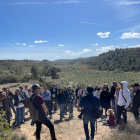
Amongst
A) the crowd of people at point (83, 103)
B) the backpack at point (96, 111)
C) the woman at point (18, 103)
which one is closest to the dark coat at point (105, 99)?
the crowd of people at point (83, 103)

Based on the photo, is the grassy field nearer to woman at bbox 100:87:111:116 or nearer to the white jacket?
woman at bbox 100:87:111:116

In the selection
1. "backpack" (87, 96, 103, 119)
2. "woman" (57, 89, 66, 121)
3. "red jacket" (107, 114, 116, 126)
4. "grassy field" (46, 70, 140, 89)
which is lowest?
"grassy field" (46, 70, 140, 89)

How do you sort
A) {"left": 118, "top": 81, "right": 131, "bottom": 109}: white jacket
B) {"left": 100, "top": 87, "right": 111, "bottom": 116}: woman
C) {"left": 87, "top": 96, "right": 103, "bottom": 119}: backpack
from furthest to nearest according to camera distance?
{"left": 100, "top": 87, "right": 111, "bottom": 116}: woman < {"left": 118, "top": 81, "right": 131, "bottom": 109}: white jacket < {"left": 87, "top": 96, "right": 103, "bottom": 119}: backpack

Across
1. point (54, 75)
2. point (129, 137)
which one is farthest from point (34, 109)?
point (54, 75)

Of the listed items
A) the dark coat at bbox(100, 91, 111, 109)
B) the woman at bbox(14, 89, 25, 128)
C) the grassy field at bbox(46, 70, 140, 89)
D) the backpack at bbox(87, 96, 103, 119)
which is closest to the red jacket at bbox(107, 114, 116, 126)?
the dark coat at bbox(100, 91, 111, 109)

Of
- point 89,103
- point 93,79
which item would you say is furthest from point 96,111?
point 93,79

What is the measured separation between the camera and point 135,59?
6384 cm

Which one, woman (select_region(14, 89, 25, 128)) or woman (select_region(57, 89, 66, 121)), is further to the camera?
woman (select_region(57, 89, 66, 121))

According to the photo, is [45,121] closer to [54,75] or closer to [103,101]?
[103,101]

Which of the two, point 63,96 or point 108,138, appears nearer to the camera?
point 108,138

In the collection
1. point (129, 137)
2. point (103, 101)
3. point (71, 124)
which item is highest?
point (103, 101)

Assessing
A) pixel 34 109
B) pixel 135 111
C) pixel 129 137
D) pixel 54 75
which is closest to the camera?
pixel 34 109

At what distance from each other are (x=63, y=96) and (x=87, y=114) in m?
3.11

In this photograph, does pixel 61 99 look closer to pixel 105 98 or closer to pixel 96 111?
pixel 105 98
